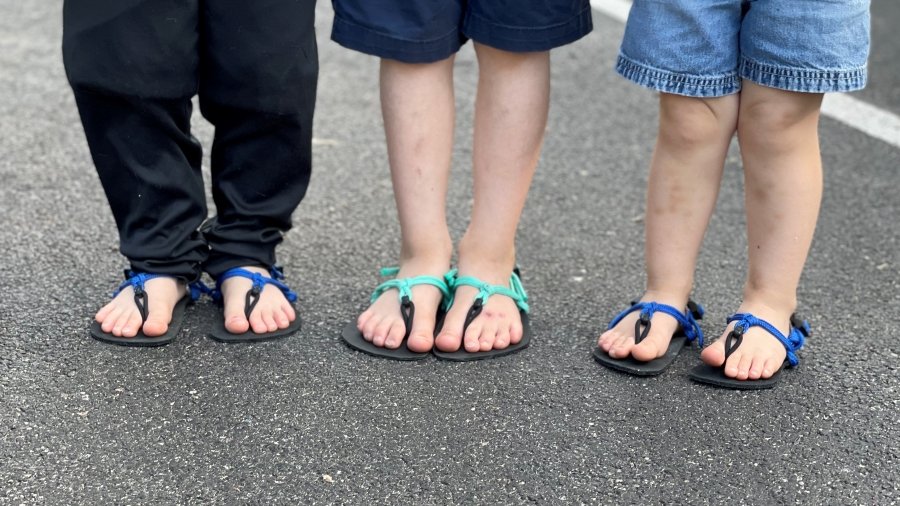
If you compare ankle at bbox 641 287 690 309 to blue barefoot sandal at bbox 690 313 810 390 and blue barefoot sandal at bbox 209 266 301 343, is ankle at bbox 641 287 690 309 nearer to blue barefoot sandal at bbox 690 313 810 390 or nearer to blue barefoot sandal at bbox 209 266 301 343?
blue barefoot sandal at bbox 690 313 810 390

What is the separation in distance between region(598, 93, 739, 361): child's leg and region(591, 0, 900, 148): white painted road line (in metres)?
1.59

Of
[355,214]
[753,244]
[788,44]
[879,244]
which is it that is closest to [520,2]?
[788,44]

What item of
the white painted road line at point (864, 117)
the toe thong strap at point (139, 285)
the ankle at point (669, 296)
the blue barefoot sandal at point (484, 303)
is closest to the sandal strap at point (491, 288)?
the blue barefoot sandal at point (484, 303)

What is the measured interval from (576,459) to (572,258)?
0.93 m

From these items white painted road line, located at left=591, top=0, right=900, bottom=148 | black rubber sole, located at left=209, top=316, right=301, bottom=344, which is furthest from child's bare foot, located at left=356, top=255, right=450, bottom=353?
white painted road line, located at left=591, top=0, right=900, bottom=148

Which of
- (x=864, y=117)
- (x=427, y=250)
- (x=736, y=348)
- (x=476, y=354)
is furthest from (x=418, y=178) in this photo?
(x=864, y=117)

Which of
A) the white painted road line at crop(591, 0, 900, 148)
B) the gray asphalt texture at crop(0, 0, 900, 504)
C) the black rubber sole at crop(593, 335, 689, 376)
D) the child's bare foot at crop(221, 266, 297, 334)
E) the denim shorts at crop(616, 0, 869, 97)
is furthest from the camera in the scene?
the white painted road line at crop(591, 0, 900, 148)

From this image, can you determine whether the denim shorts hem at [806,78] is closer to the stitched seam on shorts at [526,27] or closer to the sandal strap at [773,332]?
the stitched seam on shorts at [526,27]

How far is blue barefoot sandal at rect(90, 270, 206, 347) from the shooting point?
2229mm

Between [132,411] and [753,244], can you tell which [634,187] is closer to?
[753,244]

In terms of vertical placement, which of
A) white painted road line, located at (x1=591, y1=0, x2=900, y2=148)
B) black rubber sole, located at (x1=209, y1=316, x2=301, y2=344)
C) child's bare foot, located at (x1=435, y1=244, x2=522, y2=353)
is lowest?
white painted road line, located at (x1=591, y1=0, x2=900, y2=148)

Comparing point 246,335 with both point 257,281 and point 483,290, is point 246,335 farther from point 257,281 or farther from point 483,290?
point 483,290

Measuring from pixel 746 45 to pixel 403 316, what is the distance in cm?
83

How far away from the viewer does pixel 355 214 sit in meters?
2.99
